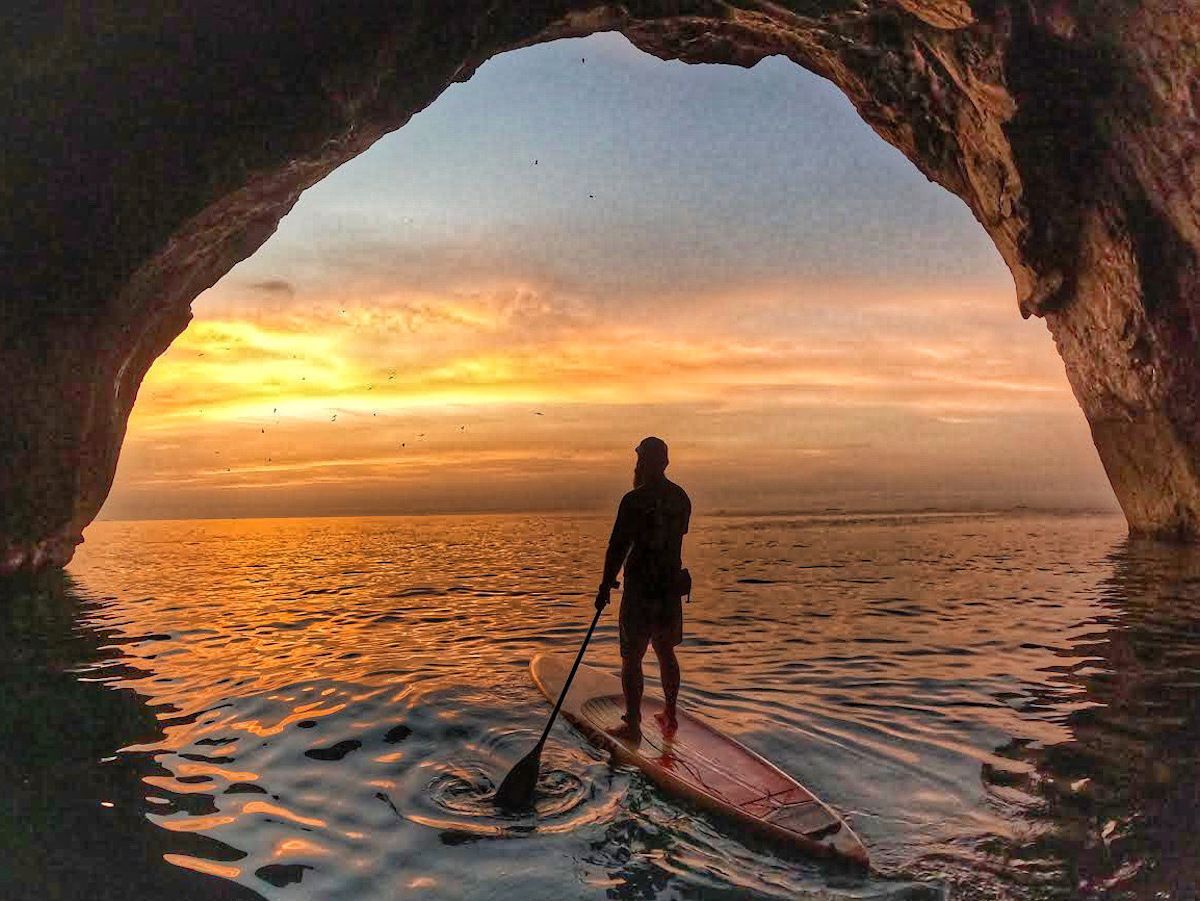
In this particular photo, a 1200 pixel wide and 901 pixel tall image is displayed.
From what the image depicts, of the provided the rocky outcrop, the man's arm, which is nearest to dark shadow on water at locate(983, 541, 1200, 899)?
the man's arm

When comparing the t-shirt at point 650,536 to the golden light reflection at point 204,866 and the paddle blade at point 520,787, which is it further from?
the golden light reflection at point 204,866

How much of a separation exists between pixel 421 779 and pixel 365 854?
1.34 meters

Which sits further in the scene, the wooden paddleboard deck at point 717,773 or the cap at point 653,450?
the cap at point 653,450

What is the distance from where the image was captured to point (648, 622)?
294 inches

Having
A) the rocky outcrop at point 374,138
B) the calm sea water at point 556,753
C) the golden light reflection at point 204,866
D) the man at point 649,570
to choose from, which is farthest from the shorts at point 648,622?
the rocky outcrop at point 374,138

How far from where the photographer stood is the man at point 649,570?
7375 mm

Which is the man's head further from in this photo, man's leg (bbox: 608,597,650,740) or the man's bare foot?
the man's bare foot

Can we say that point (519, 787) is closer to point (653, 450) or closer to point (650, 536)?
point (650, 536)

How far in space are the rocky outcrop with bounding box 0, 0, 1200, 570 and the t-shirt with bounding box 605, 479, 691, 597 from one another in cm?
1067

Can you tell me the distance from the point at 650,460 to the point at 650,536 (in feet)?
→ 2.40

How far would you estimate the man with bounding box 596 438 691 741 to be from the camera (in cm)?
738

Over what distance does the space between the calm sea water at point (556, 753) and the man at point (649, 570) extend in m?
0.86

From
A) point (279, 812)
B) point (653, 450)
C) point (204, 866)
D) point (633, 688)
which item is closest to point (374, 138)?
point (653, 450)

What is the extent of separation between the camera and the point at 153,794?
5914 mm
